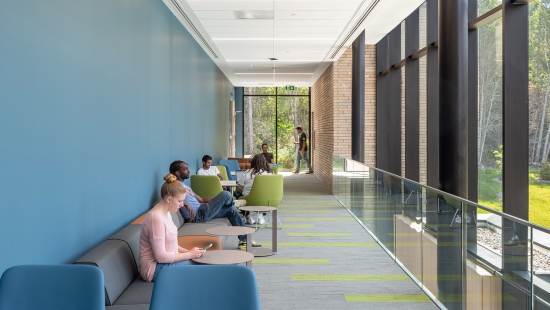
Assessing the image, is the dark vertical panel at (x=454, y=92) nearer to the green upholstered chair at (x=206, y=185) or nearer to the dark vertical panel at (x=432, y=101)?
the dark vertical panel at (x=432, y=101)

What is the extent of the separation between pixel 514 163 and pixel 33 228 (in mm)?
5072

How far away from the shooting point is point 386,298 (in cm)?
531

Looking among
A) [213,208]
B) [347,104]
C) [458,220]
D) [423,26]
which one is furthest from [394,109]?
[458,220]

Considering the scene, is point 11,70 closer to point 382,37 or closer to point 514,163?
point 514,163

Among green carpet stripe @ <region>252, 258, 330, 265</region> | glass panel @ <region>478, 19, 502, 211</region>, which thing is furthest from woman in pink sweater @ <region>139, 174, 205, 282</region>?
glass panel @ <region>478, 19, 502, 211</region>

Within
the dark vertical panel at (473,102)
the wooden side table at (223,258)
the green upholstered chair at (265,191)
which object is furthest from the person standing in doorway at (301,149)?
the wooden side table at (223,258)

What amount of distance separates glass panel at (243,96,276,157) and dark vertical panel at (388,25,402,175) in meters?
11.4

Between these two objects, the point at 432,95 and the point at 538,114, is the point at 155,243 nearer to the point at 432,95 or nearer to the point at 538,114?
the point at 538,114

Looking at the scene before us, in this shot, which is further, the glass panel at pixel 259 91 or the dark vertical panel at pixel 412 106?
the glass panel at pixel 259 91

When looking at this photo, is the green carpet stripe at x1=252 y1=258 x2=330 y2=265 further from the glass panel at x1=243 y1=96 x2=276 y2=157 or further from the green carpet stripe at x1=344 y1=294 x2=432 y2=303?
the glass panel at x1=243 y1=96 x2=276 y2=157

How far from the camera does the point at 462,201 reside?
13.7 feet

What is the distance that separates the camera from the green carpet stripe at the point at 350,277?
19.7 feet

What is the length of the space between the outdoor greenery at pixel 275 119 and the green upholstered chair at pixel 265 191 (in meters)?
14.6

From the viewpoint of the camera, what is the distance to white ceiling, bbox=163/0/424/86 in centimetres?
793
